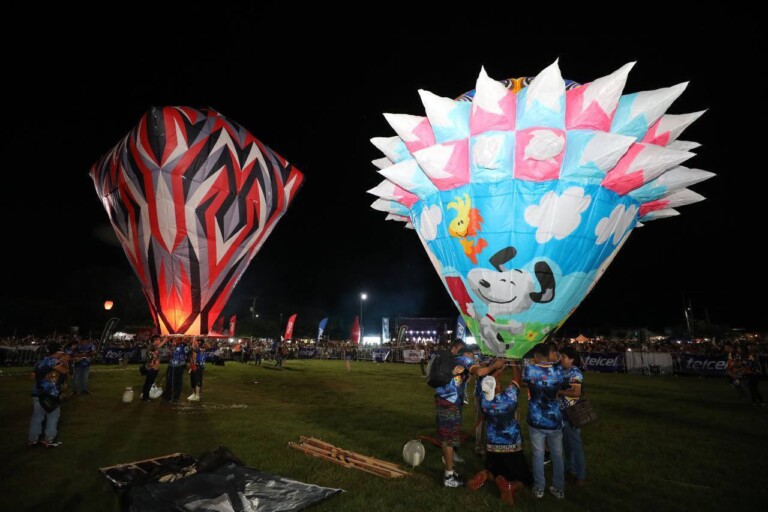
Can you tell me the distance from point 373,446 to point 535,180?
5460 millimetres

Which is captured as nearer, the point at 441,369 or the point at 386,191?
the point at 441,369

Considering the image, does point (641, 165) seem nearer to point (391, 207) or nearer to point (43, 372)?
point (391, 207)

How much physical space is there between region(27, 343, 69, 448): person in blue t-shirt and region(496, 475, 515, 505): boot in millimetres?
7129

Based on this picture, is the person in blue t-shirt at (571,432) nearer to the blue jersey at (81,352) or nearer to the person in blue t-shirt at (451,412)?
the person in blue t-shirt at (451,412)

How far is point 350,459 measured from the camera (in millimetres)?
6438

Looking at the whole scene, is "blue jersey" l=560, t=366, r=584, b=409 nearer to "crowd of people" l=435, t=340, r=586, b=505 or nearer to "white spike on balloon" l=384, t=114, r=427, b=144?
"crowd of people" l=435, t=340, r=586, b=505

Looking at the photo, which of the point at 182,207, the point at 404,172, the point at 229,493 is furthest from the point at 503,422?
the point at 182,207

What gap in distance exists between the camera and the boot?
4.93 m

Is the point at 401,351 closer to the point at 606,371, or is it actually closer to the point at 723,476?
the point at 606,371

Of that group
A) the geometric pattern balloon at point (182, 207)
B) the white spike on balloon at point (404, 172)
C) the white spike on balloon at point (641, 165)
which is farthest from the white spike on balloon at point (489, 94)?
the geometric pattern balloon at point (182, 207)

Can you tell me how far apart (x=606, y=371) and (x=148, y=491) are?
26.2 m

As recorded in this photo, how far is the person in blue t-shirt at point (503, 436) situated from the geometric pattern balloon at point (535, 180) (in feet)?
3.23

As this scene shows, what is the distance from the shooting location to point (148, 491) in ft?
15.3

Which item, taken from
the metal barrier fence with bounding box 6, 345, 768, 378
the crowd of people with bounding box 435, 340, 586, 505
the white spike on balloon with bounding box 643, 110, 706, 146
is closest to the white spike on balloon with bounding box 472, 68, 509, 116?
the white spike on balloon with bounding box 643, 110, 706, 146
